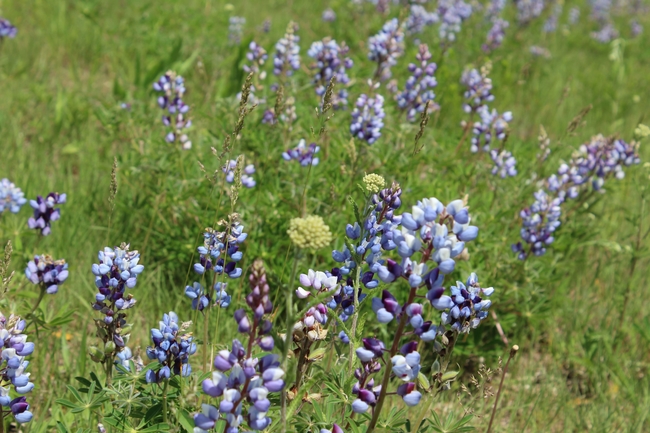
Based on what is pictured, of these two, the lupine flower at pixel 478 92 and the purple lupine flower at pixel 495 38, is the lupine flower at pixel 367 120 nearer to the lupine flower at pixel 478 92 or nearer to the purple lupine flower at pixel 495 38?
the lupine flower at pixel 478 92

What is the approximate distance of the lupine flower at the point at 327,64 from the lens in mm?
3678

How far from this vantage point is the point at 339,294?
1.95 metres

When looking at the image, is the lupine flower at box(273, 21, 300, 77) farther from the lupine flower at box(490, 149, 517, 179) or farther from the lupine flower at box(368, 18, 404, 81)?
the lupine flower at box(490, 149, 517, 179)

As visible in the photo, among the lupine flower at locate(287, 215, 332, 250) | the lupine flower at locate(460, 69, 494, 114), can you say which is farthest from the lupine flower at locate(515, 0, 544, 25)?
the lupine flower at locate(287, 215, 332, 250)

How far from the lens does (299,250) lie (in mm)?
1390

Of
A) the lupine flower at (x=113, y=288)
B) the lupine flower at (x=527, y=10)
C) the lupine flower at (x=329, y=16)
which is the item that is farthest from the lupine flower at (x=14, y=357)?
the lupine flower at (x=527, y=10)

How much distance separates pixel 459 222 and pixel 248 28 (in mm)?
5753

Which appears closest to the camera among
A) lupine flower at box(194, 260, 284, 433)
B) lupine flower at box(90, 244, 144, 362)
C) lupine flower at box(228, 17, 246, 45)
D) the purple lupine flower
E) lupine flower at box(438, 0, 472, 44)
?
lupine flower at box(194, 260, 284, 433)

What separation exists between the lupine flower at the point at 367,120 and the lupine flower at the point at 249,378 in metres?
2.09

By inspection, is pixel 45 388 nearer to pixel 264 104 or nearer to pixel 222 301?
pixel 222 301

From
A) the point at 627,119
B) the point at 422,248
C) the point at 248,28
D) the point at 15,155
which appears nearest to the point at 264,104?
the point at 15,155

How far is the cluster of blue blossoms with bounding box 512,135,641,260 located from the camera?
10.4 ft

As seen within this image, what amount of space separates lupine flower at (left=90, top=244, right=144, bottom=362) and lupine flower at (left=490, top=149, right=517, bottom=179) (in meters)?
2.37

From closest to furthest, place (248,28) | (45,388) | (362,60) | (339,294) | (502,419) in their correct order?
(339,294), (45,388), (502,419), (362,60), (248,28)
